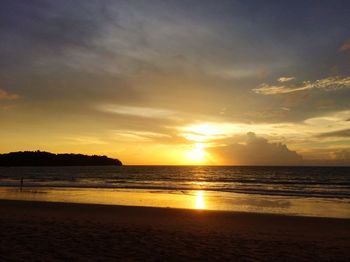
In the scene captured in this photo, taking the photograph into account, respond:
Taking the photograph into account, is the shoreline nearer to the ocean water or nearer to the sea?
the sea

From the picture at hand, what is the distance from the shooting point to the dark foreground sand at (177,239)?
10.5 m

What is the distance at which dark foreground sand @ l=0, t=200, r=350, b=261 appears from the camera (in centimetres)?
1052

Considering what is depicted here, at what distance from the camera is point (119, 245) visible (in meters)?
11.8

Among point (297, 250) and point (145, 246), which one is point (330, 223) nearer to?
point (297, 250)

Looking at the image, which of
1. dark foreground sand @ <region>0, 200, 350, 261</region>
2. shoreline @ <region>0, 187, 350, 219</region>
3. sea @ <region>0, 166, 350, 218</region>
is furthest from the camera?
sea @ <region>0, 166, 350, 218</region>

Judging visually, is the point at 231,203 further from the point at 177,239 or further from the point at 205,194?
the point at 177,239

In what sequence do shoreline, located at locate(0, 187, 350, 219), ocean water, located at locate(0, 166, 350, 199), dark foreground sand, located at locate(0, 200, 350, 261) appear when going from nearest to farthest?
dark foreground sand, located at locate(0, 200, 350, 261), shoreline, located at locate(0, 187, 350, 219), ocean water, located at locate(0, 166, 350, 199)

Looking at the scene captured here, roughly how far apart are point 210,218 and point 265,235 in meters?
5.29

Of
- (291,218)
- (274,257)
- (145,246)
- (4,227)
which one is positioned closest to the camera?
(274,257)

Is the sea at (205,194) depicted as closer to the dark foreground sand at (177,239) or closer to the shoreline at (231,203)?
the shoreline at (231,203)

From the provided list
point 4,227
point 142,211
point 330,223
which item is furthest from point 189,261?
point 142,211

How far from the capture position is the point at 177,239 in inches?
517

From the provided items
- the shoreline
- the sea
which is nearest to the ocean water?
the sea

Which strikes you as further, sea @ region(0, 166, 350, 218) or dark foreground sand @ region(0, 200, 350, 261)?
sea @ region(0, 166, 350, 218)
